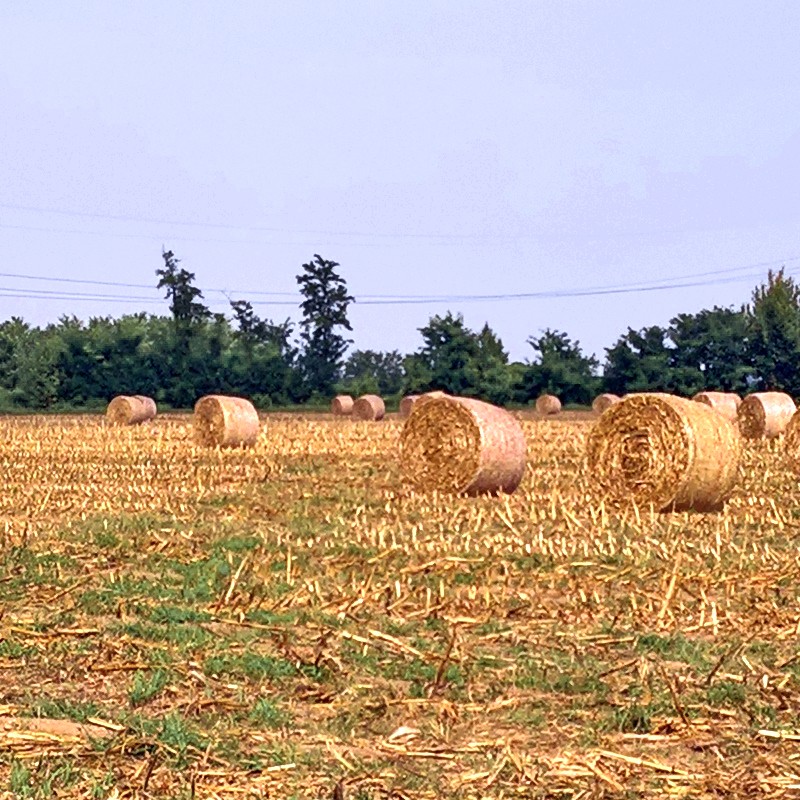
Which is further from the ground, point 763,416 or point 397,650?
point 763,416

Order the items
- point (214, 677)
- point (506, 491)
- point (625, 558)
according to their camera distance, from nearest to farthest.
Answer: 1. point (214, 677)
2. point (625, 558)
3. point (506, 491)

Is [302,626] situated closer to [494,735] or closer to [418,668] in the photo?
[418,668]

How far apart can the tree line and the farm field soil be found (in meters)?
48.4

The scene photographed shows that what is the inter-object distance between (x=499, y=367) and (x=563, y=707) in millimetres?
58372

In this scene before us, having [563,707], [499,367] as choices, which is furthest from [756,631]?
[499,367]

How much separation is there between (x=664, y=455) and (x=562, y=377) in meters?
47.6

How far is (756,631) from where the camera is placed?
9.64 meters

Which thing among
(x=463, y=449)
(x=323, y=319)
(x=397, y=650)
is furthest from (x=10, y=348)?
(x=397, y=650)

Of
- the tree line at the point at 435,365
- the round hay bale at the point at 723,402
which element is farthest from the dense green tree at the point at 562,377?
the round hay bale at the point at 723,402

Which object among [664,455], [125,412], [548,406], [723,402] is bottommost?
[664,455]

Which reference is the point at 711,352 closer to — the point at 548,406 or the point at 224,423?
the point at 548,406

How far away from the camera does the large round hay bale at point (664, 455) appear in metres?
16.9

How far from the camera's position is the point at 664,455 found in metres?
17.3

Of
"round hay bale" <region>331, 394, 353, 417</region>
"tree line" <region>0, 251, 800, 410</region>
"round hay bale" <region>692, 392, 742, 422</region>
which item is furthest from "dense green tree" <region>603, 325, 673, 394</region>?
"round hay bale" <region>692, 392, 742, 422</region>
